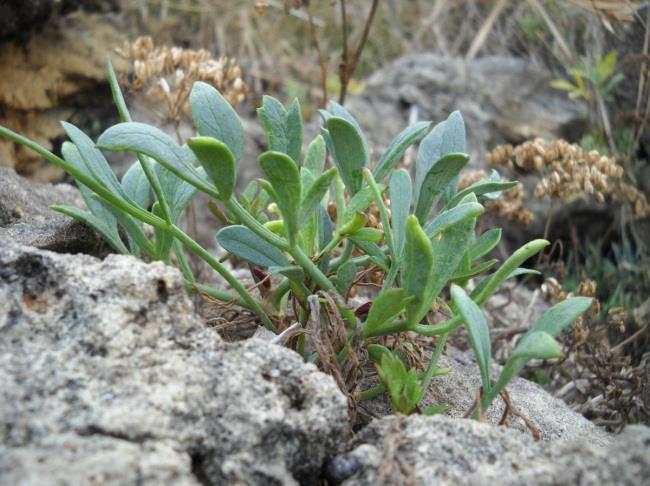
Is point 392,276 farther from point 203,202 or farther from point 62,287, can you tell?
point 203,202

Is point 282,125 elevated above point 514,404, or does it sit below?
above

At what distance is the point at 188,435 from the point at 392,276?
0.58 meters

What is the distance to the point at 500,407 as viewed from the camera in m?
1.90

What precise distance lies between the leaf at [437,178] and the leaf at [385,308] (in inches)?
10.7

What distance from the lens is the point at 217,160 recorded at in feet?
4.66

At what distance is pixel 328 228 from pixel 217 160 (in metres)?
0.48

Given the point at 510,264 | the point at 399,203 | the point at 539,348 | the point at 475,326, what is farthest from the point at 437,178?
the point at 539,348

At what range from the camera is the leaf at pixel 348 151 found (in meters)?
1.59

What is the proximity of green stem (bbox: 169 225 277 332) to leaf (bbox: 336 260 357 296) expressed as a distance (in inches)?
7.4

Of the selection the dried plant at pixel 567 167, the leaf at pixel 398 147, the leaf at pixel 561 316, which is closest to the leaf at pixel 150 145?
the leaf at pixel 398 147

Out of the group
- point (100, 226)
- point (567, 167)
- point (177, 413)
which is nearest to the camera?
point (177, 413)

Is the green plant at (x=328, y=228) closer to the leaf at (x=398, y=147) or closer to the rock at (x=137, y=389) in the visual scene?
the leaf at (x=398, y=147)

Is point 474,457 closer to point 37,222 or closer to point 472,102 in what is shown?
point 37,222

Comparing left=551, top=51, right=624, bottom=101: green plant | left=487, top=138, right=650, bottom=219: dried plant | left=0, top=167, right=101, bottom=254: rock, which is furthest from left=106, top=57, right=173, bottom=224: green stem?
left=551, top=51, right=624, bottom=101: green plant
